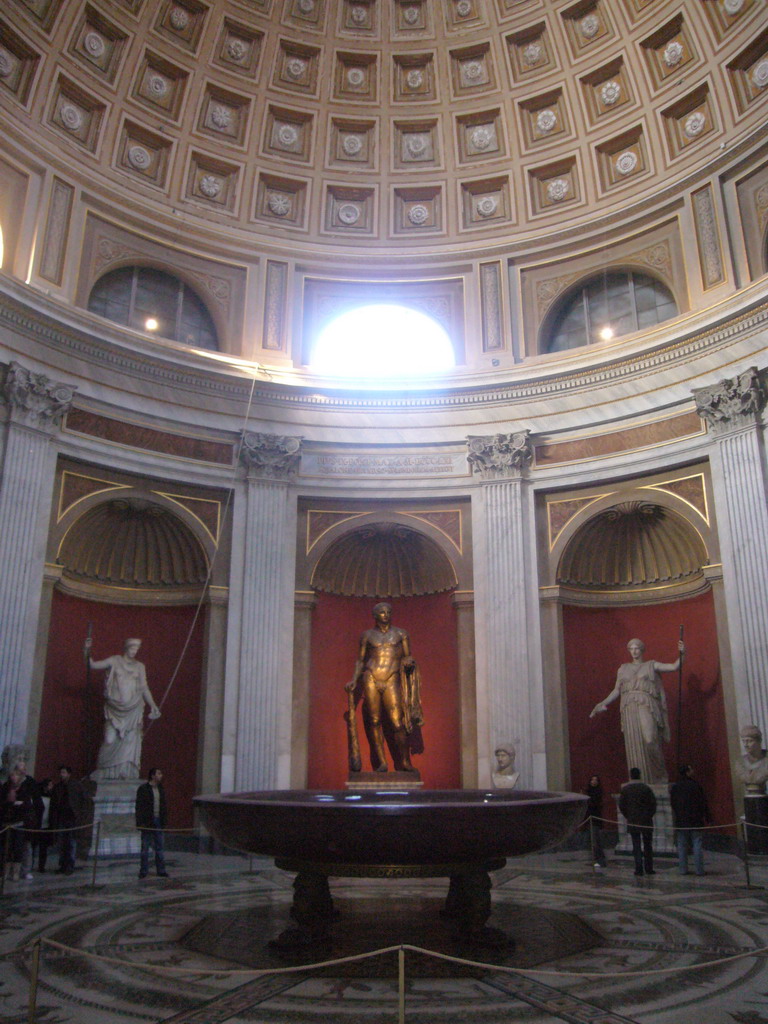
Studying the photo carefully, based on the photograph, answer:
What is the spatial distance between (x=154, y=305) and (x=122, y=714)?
25.4ft

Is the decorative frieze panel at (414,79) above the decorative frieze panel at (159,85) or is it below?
above

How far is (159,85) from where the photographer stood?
1688 cm

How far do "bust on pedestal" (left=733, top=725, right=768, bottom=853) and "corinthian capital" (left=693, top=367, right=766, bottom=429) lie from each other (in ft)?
15.5

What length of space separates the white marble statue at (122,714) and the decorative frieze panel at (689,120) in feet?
42.9

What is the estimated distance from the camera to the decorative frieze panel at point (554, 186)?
17.3m

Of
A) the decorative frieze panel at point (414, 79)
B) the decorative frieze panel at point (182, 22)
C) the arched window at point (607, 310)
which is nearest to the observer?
the arched window at point (607, 310)

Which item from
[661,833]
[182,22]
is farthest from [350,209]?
[661,833]

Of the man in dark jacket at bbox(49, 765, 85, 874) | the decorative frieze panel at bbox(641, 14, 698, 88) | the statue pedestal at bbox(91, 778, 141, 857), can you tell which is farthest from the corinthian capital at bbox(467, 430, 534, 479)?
the man in dark jacket at bbox(49, 765, 85, 874)

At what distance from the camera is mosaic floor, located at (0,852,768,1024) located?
477 centimetres

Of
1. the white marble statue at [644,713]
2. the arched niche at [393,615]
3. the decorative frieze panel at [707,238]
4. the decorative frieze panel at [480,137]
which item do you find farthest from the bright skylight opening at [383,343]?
the white marble statue at [644,713]

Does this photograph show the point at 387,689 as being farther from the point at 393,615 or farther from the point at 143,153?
the point at 143,153

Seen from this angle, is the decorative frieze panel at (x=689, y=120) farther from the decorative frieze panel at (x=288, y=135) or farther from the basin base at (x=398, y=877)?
the basin base at (x=398, y=877)

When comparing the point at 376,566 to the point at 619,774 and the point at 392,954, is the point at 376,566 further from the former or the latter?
the point at 392,954

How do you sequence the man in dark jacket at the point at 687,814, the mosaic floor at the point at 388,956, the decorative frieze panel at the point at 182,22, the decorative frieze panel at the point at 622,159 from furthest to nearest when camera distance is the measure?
1. the decorative frieze panel at the point at 622,159
2. the decorative frieze panel at the point at 182,22
3. the man in dark jacket at the point at 687,814
4. the mosaic floor at the point at 388,956
